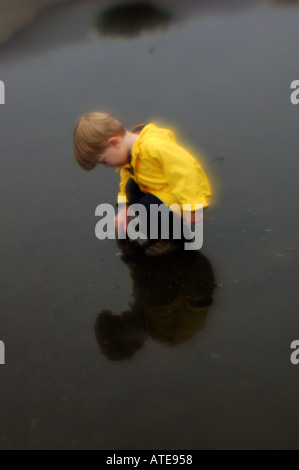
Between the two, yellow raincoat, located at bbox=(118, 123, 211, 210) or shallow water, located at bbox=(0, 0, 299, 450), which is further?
yellow raincoat, located at bbox=(118, 123, 211, 210)

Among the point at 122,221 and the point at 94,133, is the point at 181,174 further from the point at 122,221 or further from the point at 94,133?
the point at 122,221

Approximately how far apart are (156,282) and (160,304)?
0.16 m

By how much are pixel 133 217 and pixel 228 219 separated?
546 mm

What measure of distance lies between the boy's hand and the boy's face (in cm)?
41

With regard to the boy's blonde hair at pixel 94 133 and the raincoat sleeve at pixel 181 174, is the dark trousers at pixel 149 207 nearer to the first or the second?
the raincoat sleeve at pixel 181 174

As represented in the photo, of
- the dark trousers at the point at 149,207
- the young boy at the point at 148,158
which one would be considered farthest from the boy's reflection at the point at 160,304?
the young boy at the point at 148,158

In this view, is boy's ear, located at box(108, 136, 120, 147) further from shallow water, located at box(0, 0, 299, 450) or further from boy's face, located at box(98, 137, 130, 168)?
shallow water, located at box(0, 0, 299, 450)

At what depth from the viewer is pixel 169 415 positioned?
2047 millimetres

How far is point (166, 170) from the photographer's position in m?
2.50

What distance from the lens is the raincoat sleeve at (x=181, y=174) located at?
2.47m

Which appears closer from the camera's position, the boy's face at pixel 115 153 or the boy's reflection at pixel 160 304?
the boy's reflection at pixel 160 304

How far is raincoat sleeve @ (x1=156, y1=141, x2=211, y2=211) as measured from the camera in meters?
2.47

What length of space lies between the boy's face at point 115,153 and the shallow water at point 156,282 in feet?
1.77

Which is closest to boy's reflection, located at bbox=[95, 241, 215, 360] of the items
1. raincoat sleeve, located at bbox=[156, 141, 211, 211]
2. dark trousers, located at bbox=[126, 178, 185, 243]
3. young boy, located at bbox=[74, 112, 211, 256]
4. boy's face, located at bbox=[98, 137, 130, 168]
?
dark trousers, located at bbox=[126, 178, 185, 243]
